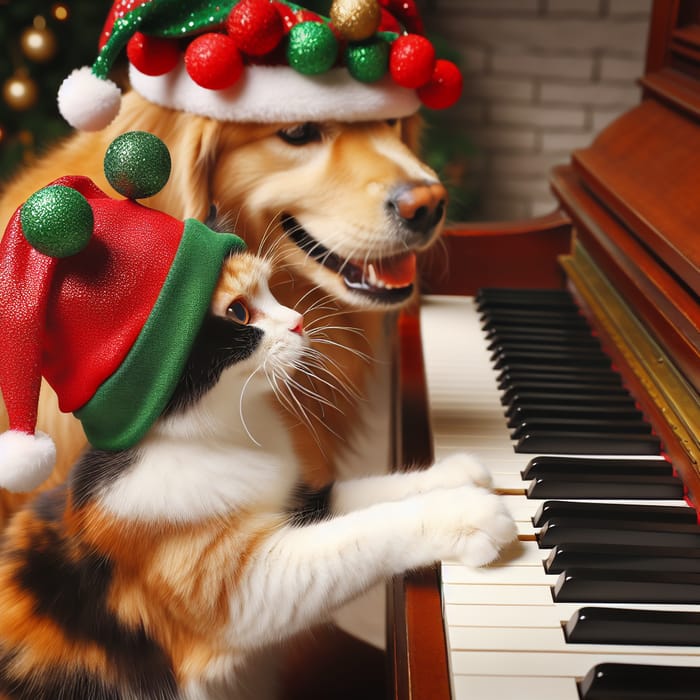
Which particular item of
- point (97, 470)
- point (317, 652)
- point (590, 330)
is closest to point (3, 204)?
point (97, 470)

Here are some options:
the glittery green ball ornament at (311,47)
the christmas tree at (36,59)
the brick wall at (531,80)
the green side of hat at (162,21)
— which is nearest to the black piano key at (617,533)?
the glittery green ball ornament at (311,47)

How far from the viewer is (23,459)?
0.61 m

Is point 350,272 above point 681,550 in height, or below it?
above

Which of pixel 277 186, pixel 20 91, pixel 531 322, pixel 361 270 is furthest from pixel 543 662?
pixel 20 91

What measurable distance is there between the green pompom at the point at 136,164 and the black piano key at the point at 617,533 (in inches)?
19.5

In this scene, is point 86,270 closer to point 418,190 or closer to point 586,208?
point 418,190

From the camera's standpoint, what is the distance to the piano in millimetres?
629

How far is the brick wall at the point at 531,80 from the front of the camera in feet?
9.31

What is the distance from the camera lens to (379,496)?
900mm

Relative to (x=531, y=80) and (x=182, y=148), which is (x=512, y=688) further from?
(x=531, y=80)

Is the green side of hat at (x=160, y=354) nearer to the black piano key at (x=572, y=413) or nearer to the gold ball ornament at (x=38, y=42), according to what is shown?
the black piano key at (x=572, y=413)

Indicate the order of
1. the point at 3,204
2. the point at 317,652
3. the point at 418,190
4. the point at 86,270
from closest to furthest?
the point at 86,270 → the point at 418,190 → the point at 3,204 → the point at 317,652

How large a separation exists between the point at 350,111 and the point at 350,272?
0.63 feet

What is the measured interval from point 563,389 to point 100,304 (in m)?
0.67
